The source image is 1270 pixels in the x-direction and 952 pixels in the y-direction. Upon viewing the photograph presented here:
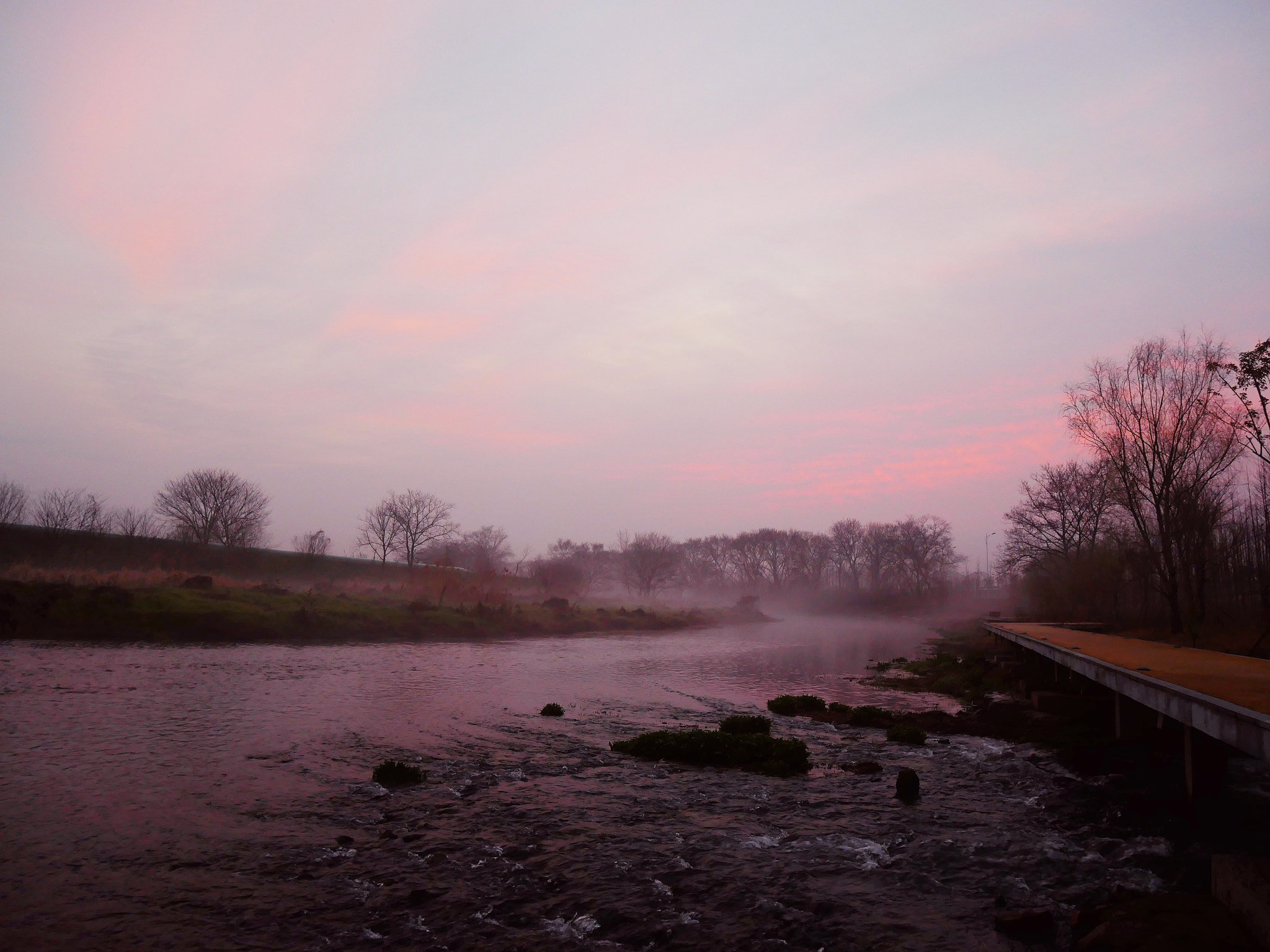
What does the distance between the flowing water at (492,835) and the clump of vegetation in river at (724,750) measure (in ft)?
2.22

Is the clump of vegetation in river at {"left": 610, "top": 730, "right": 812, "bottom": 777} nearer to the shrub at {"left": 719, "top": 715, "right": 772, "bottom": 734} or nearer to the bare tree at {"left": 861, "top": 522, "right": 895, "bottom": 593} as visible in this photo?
the shrub at {"left": 719, "top": 715, "right": 772, "bottom": 734}

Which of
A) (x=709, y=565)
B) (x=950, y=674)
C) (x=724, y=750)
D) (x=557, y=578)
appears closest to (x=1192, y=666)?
(x=724, y=750)

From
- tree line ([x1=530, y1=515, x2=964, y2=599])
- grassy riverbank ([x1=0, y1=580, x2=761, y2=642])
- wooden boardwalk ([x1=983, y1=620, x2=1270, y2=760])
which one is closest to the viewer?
wooden boardwalk ([x1=983, y1=620, x2=1270, y2=760])

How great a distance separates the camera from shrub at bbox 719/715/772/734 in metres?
19.6

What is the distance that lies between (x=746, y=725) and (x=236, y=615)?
1311 inches

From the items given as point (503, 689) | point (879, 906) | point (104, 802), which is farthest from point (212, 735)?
point (879, 906)

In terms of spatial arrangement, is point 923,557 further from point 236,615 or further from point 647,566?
point 236,615

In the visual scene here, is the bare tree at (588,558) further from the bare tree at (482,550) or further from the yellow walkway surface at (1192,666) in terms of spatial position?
the yellow walkway surface at (1192,666)

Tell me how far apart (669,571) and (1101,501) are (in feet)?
259

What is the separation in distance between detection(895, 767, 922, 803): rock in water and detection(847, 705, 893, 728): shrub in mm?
8357

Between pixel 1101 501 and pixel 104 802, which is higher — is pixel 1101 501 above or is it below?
above

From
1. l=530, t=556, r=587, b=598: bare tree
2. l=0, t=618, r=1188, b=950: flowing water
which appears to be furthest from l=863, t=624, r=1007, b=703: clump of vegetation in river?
l=530, t=556, r=587, b=598: bare tree

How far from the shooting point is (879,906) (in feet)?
29.8

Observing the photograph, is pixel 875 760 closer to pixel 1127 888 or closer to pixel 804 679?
pixel 1127 888
